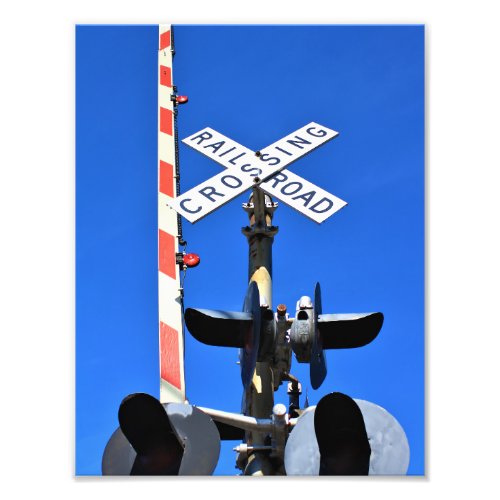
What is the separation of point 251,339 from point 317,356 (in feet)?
1.28

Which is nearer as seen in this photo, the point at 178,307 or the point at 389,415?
the point at 389,415

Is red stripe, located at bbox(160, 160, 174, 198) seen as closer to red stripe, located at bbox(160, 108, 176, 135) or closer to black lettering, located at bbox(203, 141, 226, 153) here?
red stripe, located at bbox(160, 108, 176, 135)

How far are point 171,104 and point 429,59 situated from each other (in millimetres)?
2067

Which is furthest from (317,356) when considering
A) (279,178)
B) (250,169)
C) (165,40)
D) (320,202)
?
(165,40)

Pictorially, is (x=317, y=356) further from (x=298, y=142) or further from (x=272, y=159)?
(x=298, y=142)

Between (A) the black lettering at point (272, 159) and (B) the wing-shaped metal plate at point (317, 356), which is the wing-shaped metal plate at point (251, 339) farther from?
(A) the black lettering at point (272, 159)

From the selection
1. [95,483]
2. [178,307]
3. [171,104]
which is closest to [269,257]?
[178,307]

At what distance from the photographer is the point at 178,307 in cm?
708

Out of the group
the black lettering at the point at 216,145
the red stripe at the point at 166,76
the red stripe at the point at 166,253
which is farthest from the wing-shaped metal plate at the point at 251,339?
the red stripe at the point at 166,76

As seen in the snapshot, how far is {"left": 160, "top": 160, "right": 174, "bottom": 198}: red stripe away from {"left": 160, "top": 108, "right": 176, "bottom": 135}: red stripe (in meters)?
0.30

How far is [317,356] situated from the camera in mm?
6609

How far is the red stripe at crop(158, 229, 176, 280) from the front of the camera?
722 centimetres

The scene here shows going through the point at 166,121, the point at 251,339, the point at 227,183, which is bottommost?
the point at 251,339

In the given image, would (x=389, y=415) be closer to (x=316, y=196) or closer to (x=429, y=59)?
(x=316, y=196)
